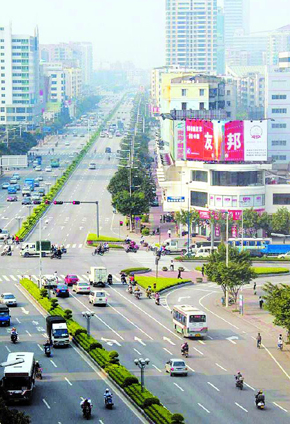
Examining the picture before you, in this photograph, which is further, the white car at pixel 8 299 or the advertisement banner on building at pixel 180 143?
the advertisement banner on building at pixel 180 143

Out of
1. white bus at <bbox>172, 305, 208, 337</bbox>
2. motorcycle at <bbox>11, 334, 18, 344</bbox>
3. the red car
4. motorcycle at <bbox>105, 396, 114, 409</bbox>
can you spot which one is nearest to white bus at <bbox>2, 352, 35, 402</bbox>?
motorcycle at <bbox>105, 396, 114, 409</bbox>

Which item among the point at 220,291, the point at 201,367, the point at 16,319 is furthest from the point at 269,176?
the point at 201,367

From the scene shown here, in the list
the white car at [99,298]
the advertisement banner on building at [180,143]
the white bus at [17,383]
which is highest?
the advertisement banner on building at [180,143]

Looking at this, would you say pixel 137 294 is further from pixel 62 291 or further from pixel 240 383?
pixel 240 383

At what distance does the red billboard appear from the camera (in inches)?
5172

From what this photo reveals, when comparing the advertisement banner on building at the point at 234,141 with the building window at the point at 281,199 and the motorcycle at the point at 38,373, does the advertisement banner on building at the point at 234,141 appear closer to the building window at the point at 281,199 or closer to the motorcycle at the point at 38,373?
the building window at the point at 281,199

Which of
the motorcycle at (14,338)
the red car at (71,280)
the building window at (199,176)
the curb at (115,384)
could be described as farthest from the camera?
the building window at (199,176)

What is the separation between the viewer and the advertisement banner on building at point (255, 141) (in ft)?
425

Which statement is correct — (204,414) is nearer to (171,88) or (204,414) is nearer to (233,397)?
(233,397)

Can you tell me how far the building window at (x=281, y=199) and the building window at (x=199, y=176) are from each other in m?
8.68

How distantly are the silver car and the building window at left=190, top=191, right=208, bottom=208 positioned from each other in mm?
65329

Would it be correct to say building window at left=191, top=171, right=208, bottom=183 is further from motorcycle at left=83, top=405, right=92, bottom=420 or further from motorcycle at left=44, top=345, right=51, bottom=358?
motorcycle at left=83, top=405, right=92, bottom=420

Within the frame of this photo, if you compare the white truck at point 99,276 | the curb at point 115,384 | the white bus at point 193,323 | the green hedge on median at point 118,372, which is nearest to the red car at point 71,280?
the white truck at point 99,276

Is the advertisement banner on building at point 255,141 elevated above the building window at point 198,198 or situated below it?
above
